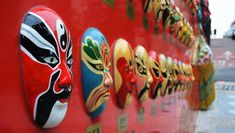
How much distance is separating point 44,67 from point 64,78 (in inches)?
1.2

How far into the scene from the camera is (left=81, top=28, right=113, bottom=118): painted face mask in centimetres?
55

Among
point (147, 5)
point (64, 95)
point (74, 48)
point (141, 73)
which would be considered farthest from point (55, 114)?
point (147, 5)

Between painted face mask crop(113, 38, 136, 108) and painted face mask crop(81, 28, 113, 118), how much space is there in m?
0.11

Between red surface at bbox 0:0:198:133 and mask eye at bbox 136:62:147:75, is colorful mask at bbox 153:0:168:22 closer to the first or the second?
red surface at bbox 0:0:198:133

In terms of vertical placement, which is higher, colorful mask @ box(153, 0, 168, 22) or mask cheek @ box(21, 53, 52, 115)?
colorful mask @ box(153, 0, 168, 22)

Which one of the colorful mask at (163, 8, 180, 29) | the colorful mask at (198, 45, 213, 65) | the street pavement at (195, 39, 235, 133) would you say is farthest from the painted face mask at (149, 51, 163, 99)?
the colorful mask at (198, 45, 213, 65)

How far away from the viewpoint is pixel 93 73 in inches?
21.8

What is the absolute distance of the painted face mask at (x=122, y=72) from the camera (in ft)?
2.29

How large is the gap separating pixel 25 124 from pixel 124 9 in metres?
0.45

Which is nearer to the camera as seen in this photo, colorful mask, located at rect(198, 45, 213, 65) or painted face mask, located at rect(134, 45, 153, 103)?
painted face mask, located at rect(134, 45, 153, 103)

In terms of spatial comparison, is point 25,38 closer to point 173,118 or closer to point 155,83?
point 155,83

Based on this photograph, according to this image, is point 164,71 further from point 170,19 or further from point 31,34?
point 31,34

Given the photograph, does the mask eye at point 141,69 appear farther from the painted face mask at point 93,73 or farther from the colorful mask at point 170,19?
the colorful mask at point 170,19

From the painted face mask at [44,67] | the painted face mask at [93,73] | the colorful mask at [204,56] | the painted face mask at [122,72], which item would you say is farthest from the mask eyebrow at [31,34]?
the colorful mask at [204,56]
